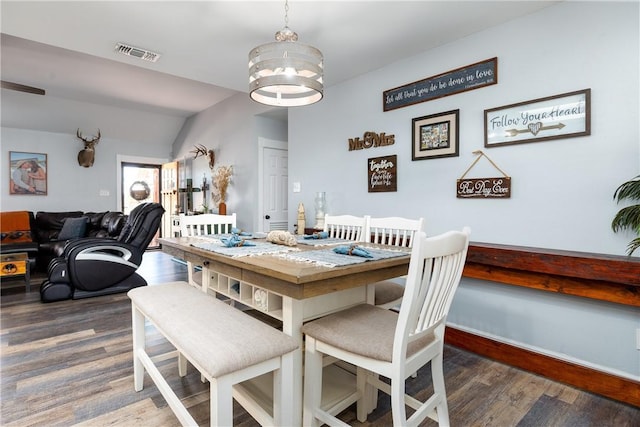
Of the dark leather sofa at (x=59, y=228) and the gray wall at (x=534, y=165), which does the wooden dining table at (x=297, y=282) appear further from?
the dark leather sofa at (x=59, y=228)

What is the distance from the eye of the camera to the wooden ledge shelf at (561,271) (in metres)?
1.79

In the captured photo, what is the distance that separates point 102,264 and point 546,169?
14.0 ft

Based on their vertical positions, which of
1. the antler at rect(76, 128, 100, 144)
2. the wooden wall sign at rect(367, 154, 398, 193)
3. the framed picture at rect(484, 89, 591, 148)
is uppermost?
the antler at rect(76, 128, 100, 144)

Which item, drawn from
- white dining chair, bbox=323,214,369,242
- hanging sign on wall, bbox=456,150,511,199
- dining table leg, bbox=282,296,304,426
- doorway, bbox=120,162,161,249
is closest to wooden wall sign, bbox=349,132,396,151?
hanging sign on wall, bbox=456,150,511,199

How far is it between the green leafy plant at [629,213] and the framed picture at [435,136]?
1055mm

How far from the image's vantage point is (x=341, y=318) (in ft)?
5.00

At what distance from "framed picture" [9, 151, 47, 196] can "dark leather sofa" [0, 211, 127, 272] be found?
0.49 meters

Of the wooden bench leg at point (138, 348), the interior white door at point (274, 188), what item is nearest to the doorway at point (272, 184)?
the interior white door at point (274, 188)

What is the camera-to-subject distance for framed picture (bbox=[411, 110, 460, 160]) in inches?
105

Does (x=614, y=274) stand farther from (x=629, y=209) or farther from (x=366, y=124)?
(x=366, y=124)

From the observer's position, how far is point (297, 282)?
1213 millimetres

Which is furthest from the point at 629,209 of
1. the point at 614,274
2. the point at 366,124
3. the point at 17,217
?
the point at 17,217

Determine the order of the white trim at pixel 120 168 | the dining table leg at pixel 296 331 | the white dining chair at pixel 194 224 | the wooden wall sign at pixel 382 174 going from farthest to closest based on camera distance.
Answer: the white trim at pixel 120 168
the wooden wall sign at pixel 382 174
the white dining chair at pixel 194 224
the dining table leg at pixel 296 331

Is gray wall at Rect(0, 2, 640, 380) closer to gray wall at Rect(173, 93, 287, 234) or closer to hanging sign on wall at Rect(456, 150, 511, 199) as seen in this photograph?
hanging sign on wall at Rect(456, 150, 511, 199)
